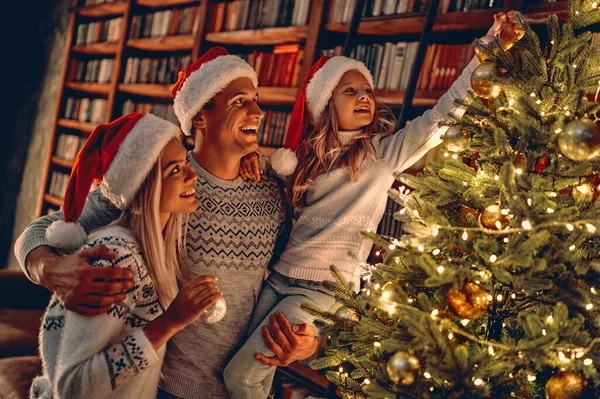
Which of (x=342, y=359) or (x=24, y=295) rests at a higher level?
(x=342, y=359)

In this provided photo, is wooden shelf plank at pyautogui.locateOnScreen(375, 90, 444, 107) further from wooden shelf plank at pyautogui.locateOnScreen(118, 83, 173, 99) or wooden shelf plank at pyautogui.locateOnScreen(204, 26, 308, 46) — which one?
wooden shelf plank at pyautogui.locateOnScreen(118, 83, 173, 99)

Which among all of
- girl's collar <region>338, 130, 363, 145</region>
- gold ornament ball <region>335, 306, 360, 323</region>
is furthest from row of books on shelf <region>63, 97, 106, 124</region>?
gold ornament ball <region>335, 306, 360, 323</region>

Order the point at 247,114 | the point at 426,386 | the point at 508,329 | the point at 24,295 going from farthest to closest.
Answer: the point at 24,295 < the point at 247,114 < the point at 508,329 < the point at 426,386

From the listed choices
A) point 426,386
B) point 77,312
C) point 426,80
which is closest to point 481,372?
point 426,386

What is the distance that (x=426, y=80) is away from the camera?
8.45ft

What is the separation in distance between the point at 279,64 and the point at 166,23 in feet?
4.15

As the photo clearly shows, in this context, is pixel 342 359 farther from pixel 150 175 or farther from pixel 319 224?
pixel 150 175

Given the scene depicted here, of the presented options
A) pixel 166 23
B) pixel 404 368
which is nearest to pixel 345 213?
pixel 404 368

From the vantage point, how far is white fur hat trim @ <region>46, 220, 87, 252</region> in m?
1.46

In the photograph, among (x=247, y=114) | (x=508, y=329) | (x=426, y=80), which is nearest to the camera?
(x=508, y=329)

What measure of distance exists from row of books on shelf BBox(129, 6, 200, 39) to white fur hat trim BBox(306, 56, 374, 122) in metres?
2.00

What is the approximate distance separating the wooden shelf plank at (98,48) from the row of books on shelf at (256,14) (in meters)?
1.19

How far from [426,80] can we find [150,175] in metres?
1.50

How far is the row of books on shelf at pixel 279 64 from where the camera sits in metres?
3.12
